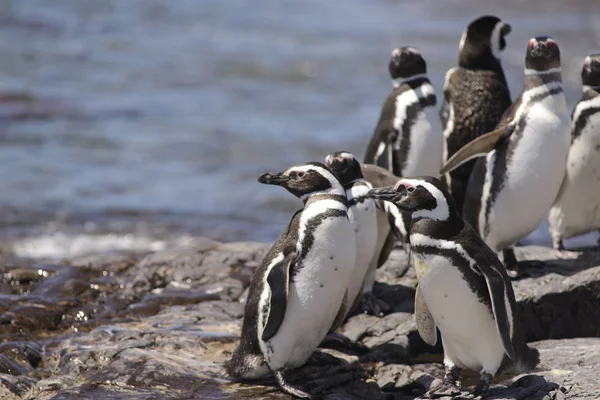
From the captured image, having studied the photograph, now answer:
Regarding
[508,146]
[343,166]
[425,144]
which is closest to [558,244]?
[508,146]

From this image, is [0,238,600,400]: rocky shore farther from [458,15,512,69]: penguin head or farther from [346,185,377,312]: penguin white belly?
[458,15,512,69]: penguin head

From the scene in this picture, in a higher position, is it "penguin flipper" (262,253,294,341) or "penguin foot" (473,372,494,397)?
"penguin flipper" (262,253,294,341)

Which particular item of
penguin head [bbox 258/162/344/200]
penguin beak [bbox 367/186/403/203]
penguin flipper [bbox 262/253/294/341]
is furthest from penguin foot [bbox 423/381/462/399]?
penguin head [bbox 258/162/344/200]

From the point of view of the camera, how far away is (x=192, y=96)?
17.2 meters

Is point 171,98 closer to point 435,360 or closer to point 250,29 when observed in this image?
point 250,29

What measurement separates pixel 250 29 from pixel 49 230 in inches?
512

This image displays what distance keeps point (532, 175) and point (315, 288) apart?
6.05 ft

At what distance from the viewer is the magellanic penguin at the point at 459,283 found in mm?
5121

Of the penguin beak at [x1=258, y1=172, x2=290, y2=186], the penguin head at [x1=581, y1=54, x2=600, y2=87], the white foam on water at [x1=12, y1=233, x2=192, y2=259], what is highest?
the penguin head at [x1=581, y1=54, x2=600, y2=87]

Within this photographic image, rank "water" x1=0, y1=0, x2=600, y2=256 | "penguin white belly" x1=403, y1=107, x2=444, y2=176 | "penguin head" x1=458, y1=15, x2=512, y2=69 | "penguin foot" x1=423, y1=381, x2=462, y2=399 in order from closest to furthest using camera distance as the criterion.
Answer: "penguin foot" x1=423, y1=381, x2=462, y2=399 < "penguin white belly" x1=403, y1=107, x2=444, y2=176 < "penguin head" x1=458, y1=15, x2=512, y2=69 < "water" x1=0, y1=0, x2=600, y2=256

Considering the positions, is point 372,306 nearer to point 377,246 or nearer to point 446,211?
point 377,246

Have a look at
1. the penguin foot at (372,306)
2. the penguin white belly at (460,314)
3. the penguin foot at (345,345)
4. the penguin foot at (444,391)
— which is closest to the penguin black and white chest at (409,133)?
the penguin foot at (372,306)

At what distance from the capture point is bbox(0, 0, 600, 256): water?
11305 millimetres

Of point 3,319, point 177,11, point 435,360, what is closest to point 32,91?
point 177,11
